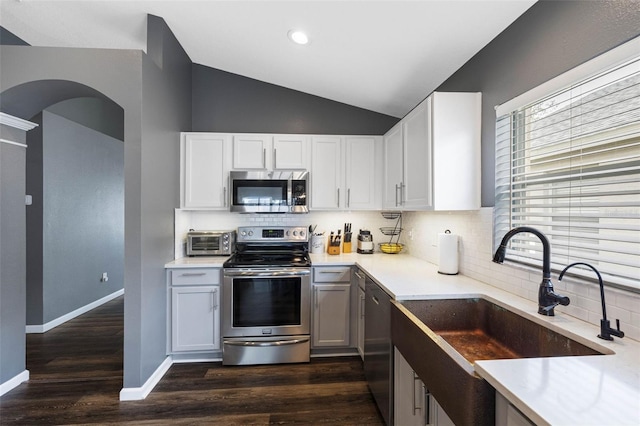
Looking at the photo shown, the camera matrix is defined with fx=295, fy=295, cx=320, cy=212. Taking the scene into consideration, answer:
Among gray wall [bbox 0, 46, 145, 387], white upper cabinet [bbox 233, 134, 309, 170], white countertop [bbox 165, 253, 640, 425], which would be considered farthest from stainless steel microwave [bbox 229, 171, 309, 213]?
white countertop [bbox 165, 253, 640, 425]

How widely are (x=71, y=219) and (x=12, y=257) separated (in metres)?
1.81

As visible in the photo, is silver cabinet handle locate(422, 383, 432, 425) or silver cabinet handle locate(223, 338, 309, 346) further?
silver cabinet handle locate(223, 338, 309, 346)

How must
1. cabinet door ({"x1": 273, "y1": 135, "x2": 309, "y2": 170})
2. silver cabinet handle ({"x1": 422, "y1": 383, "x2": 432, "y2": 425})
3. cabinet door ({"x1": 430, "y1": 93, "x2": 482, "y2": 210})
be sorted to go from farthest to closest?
cabinet door ({"x1": 273, "y1": 135, "x2": 309, "y2": 170}) → cabinet door ({"x1": 430, "y1": 93, "x2": 482, "y2": 210}) → silver cabinet handle ({"x1": 422, "y1": 383, "x2": 432, "y2": 425})

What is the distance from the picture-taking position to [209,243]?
9.98ft

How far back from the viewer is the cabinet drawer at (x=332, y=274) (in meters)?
2.78

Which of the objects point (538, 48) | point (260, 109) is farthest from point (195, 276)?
point (538, 48)

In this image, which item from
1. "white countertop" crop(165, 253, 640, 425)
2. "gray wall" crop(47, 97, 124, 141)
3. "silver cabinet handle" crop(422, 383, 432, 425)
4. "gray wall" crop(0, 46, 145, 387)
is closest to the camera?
"white countertop" crop(165, 253, 640, 425)

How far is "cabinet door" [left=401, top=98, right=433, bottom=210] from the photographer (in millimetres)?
2037

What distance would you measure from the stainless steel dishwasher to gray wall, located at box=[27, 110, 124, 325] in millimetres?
3705

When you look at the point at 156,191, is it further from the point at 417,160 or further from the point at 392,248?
the point at 392,248

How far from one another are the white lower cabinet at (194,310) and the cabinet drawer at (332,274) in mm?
905

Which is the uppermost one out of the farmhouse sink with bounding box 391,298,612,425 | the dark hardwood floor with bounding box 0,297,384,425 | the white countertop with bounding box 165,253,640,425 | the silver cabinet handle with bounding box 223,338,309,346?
the white countertop with bounding box 165,253,640,425

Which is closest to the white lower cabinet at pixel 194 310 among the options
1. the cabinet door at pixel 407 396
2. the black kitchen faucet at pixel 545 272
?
the cabinet door at pixel 407 396

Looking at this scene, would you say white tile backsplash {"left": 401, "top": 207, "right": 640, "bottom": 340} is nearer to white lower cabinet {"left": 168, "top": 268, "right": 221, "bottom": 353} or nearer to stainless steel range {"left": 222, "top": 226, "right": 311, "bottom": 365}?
stainless steel range {"left": 222, "top": 226, "right": 311, "bottom": 365}
